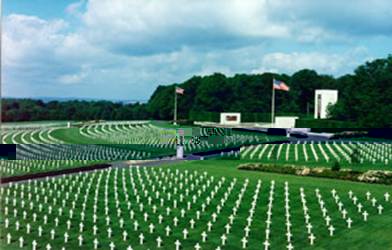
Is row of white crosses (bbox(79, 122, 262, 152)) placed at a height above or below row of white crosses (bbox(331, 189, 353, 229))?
above

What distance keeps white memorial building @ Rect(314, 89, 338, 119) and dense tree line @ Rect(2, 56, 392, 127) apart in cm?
47

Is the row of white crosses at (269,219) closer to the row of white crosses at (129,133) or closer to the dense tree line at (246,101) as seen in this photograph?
the row of white crosses at (129,133)

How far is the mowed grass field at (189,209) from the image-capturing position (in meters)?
11.1

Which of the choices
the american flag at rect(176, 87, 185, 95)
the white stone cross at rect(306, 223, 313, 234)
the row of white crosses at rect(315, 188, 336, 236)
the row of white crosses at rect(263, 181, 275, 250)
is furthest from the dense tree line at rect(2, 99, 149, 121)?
the white stone cross at rect(306, 223, 313, 234)

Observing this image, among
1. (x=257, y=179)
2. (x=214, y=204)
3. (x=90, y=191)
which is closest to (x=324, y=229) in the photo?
(x=214, y=204)

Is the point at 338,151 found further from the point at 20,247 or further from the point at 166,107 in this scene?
the point at 20,247

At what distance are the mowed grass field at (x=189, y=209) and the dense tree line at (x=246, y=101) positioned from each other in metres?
2.69

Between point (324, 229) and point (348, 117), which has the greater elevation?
point (348, 117)

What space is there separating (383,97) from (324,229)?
22.1 m

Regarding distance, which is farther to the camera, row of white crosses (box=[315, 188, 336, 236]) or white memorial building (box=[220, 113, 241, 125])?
white memorial building (box=[220, 113, 241, 125])

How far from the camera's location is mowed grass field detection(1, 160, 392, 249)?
11109 millimetres

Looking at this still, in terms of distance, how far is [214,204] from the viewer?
14500 millimetres

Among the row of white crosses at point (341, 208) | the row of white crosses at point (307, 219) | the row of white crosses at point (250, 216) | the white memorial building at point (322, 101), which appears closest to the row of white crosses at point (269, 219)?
the row of white crosses at point (250, 216)

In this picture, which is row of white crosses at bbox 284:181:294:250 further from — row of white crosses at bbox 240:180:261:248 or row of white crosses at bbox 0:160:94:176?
row of white crosses at bbox 0:160:94:176
